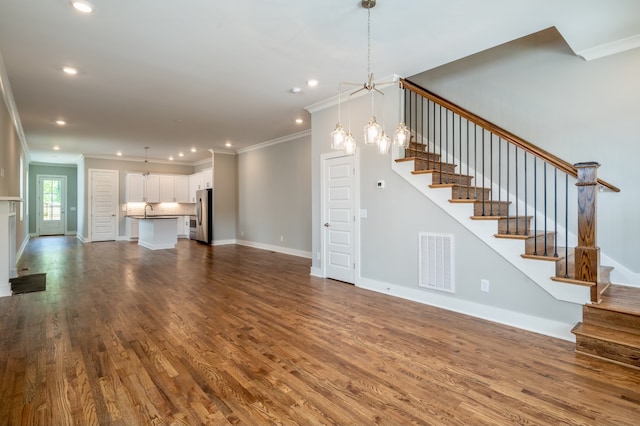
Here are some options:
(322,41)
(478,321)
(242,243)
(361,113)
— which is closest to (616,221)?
(478,321)

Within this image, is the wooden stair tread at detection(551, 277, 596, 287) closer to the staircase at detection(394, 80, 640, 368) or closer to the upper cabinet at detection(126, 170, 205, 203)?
the staircase at detection(394, 80, 640, 368)

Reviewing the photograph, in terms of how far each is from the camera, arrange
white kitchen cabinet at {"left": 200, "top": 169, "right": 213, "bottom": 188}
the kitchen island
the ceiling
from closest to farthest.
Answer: the ceiling → the kitchen island → white kitchen cabinet at {"left": 200, "top": 169, "right": 213, "bottom": 188}

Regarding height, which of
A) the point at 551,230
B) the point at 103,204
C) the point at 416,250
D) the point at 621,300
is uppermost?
the point at 103,204

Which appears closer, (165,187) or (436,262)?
(436,262)

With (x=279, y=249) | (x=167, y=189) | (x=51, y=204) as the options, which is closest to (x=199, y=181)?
(x=167, y=189)

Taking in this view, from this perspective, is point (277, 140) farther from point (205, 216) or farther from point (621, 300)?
point (621, 300)

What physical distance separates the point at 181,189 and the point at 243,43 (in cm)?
959

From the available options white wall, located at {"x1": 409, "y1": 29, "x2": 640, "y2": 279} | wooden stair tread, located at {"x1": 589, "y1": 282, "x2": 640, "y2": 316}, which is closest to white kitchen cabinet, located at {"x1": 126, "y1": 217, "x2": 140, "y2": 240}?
white wall, located at {"x1": 409, "y1": 29, "x2": 640, "y2": 279}

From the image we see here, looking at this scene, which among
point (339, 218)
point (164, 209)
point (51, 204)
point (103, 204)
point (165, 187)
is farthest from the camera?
point (51, 204)

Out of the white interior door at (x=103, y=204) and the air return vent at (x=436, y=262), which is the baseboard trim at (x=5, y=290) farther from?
the white interior door at (x=103, y=204)

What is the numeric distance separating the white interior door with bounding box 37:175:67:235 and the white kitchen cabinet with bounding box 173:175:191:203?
5140 mm

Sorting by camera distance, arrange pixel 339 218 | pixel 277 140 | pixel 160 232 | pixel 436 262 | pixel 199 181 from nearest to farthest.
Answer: pixel 436 262 < pixel 339 218 < pixel 277 140 < pixel 160 232 < pixel 199 181

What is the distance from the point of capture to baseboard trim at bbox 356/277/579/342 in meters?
3.02

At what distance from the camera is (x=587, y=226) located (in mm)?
2863
